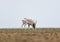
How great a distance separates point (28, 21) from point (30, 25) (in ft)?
0.75

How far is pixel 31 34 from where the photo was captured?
757 cm

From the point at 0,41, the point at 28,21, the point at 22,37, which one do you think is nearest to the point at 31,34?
the point at 22,37

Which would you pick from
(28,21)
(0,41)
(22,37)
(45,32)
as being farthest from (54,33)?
(28,21)

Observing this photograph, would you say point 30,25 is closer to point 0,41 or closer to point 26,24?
point 26,24

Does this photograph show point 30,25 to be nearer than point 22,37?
No

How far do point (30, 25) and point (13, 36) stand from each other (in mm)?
3396

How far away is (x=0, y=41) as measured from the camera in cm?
705

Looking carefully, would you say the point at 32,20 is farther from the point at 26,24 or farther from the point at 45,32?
the point at 45,32

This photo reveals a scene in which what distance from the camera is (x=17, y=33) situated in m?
7.59

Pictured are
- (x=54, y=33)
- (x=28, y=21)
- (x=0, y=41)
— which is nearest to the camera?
(x=0, y=41)

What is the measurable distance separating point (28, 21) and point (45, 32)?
2.87 meters

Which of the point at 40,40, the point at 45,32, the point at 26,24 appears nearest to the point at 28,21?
the point at 26,24

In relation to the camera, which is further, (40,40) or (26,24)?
(26,24)

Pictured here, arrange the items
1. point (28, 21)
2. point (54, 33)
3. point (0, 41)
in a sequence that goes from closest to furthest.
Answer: point (0, 41) < point (54, 33) < point (28, 21)
